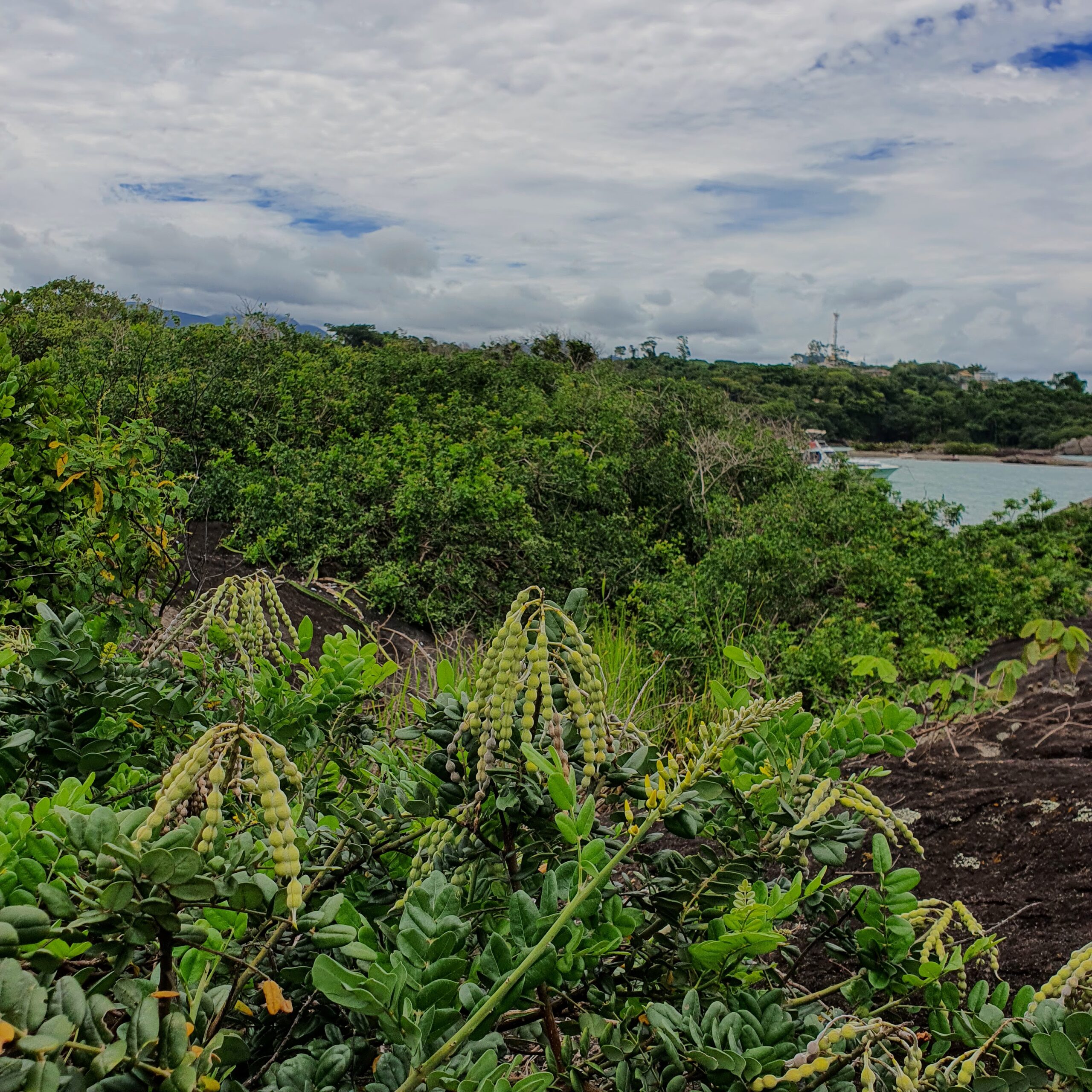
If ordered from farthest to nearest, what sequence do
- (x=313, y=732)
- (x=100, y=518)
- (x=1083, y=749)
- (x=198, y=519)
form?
(x=198, y=519) < (x=1083, y=749) < (x=100, y=518) < (x=313, y=732)

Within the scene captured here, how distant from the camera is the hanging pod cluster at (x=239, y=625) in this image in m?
1.81

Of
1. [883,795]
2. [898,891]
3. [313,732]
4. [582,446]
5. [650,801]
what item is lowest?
[883,795]

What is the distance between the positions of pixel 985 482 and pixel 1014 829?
Answer: 14.6 meters

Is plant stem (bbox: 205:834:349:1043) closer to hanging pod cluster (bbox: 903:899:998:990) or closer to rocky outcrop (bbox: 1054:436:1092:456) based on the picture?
hanging pod cluster (bbox: 903:899:998:990)

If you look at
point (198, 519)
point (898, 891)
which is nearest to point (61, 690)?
point (898, 891)

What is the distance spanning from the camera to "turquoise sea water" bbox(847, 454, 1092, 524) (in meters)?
11.5

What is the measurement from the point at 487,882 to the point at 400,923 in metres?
0.23

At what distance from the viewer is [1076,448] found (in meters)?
27.3

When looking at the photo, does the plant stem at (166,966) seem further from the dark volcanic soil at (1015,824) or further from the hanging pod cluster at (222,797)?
the dark volcanic soil at (1015,824)

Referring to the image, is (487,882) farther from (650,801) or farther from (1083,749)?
(1083,749)

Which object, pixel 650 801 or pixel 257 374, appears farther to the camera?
pixel 257 374

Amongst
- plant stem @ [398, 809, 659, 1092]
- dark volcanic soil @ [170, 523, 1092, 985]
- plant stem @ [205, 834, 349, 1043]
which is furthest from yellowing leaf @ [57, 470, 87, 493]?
plant stem @ [398, 809, 659, 1092]

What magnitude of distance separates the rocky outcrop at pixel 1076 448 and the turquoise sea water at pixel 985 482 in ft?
5.99

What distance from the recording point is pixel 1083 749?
3.91m
